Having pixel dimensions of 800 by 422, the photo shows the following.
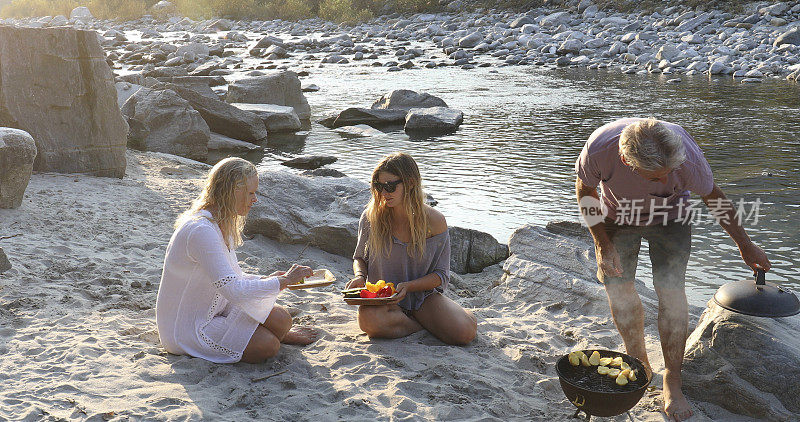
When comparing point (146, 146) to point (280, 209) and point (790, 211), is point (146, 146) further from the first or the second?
point (790, 211)

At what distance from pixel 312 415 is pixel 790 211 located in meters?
7.05

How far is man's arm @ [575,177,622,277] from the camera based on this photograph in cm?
427

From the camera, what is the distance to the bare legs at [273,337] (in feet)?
14.2

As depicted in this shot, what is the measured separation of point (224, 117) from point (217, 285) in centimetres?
959

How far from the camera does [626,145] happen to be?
12.1ft

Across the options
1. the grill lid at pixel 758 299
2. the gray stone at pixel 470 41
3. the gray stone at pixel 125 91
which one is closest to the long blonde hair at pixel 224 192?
the grill lid at pixel 758 299

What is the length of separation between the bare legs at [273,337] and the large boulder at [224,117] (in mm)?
9046

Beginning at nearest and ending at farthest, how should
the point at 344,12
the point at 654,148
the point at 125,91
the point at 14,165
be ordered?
the point at 654,148 < the point at 14,165 < the point at 125,91 < the point at 344,12

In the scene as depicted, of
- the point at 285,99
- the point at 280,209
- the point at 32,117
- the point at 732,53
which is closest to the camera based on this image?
the point at 280,209

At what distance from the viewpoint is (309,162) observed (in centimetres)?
1172

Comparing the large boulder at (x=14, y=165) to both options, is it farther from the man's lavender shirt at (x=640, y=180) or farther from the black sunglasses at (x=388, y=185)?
the man's lavender shirt at (x=640, y=180)

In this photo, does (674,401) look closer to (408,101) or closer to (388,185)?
(388,185)

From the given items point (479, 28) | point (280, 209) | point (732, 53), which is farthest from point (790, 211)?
point (479, 28)

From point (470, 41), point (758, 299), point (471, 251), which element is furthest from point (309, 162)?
point (470, 41)
